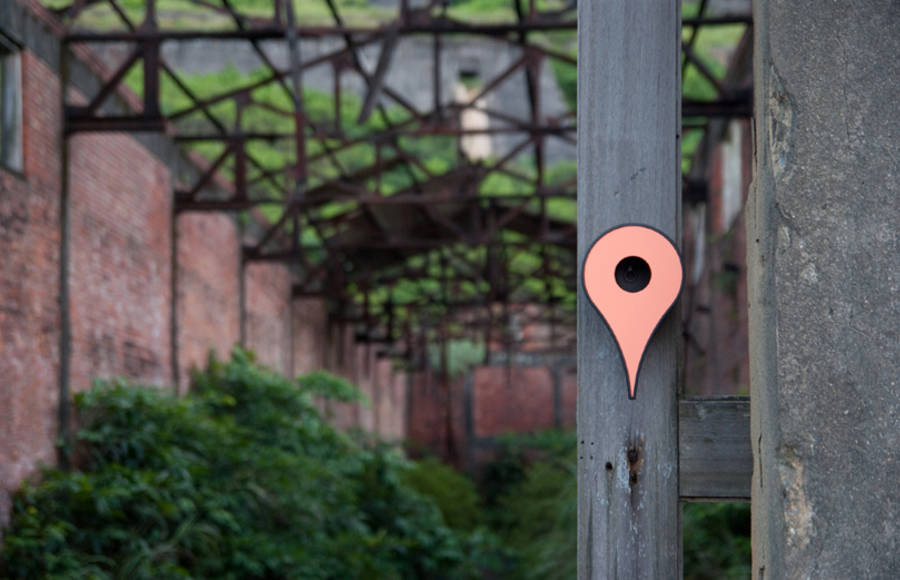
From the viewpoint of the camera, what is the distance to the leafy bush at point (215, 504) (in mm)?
10562

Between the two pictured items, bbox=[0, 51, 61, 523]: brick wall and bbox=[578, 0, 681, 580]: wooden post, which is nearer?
bbox=[578, 0, 681, 580]: wooden post

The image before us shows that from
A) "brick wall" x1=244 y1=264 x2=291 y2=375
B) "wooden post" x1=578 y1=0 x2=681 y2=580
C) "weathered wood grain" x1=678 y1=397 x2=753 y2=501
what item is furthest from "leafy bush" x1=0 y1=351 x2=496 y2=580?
"weathered wood grain" x1=678 y1=397 x2=753 y2=501

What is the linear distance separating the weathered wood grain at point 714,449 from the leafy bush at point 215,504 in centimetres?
852

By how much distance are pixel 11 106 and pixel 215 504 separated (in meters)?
4.66

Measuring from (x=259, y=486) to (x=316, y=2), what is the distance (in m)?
48.0

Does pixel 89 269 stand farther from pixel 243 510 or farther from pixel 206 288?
pixel 206 288

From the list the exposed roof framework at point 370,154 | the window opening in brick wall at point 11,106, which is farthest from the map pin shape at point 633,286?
the window opening in brick wall at point 11,106

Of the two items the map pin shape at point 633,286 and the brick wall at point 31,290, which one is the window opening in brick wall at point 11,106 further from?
the map pin shape at point 633,286

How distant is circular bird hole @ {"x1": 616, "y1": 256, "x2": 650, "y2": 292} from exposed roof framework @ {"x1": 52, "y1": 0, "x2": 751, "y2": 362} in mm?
6635

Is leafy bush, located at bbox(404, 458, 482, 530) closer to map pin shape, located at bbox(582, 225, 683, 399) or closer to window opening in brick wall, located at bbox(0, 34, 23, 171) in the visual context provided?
window opening in brick wall, located at bbox(0, 34, 23, 171)

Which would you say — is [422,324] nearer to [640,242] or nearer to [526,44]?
[526,44]

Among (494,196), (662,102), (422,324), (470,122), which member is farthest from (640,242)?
(470,122)

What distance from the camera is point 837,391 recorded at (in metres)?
2.22

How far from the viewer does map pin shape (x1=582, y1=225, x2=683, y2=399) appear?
2.50 m
